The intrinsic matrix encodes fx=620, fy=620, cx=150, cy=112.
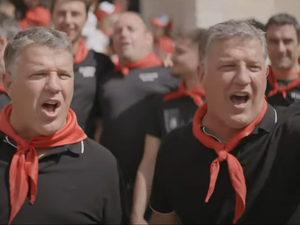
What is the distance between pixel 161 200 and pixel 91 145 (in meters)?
0.44

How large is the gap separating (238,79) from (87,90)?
68.8 inches

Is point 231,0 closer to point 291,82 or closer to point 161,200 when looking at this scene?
point 291,82

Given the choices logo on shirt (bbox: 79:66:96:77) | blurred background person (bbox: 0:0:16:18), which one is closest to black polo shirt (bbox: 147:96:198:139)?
logo on shirt (bbox: 79:66:96:77)

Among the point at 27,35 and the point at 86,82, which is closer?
the point at 27,35

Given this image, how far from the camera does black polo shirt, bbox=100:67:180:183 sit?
4113 millimetres

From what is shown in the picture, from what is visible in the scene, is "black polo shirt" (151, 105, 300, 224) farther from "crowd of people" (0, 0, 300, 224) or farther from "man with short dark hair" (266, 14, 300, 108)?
"man with short dark hair" (266, 14, 300, 108)

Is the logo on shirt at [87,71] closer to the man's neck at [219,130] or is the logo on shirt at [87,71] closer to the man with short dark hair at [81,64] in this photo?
the man with short dark hair at [81,64]

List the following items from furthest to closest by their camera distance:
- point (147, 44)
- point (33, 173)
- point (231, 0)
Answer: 1. point (147, 44)
2. point (231, 0)
3. point (33, 173)

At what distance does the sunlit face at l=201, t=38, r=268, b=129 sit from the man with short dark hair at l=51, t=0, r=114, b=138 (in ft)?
5.19

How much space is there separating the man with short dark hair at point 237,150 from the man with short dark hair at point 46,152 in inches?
14.3

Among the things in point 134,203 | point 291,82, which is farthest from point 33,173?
point 291,82

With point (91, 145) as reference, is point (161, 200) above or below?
below

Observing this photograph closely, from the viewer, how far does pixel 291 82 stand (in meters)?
3.79

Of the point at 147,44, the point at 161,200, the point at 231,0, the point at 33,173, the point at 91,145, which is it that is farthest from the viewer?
the point at 147,44
